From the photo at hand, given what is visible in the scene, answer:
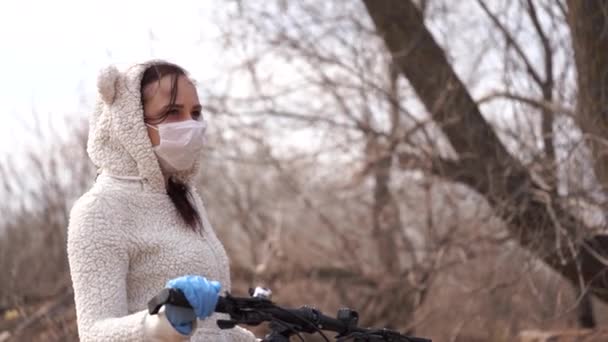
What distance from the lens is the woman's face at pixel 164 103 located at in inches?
131

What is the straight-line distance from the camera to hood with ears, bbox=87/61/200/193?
3.29 m

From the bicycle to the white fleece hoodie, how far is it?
0.26 m

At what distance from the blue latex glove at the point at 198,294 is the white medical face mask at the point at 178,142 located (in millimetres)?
747

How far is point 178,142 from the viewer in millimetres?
3314

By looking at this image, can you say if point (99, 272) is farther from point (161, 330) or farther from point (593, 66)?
point (593, 66)

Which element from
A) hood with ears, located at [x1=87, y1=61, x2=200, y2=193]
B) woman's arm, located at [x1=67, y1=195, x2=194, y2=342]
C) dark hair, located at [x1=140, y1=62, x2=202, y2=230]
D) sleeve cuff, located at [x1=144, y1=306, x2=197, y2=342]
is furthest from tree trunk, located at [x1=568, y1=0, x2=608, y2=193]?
sleeve cuff, located at [x1=144, y1=306, x2=197, y2=342]

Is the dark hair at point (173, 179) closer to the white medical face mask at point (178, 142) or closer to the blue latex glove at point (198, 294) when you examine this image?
the white medical face mask at point (178, 142)

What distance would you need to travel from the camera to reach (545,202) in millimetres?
8547

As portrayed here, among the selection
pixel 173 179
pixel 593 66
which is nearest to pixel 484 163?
pixel 593 66

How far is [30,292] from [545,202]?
5233 mm

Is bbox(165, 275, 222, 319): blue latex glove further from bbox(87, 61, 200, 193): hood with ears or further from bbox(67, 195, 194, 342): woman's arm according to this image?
bbox(87, 61, 200, 193): hood with ears

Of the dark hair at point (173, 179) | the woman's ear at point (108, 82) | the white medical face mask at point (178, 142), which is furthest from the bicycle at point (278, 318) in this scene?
the woman's ear at point (108, 82)

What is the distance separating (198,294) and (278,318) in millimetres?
290

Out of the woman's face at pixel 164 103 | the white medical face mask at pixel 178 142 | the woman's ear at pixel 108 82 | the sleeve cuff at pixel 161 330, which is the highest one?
the woman's ear at pixel 108 82
